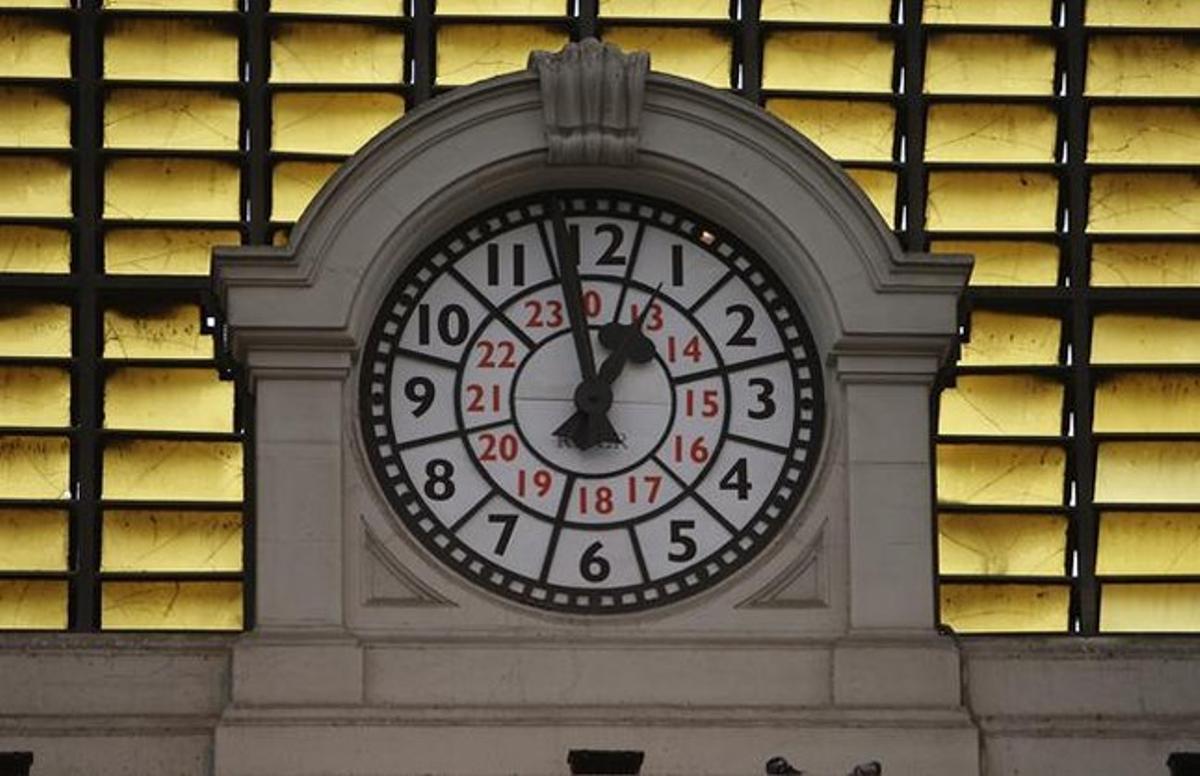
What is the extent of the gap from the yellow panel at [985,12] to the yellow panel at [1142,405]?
1.98 meters

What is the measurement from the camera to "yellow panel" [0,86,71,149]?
23875 mm

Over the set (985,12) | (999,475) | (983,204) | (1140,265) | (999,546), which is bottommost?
(999,546)

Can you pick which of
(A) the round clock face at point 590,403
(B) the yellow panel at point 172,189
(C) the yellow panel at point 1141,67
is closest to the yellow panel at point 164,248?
(B) the yellow panel at point 172,189

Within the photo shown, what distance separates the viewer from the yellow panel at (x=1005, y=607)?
76.9 ft

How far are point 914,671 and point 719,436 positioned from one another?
1566 millimetres

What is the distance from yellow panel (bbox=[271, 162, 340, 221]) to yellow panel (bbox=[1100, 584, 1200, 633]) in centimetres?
457

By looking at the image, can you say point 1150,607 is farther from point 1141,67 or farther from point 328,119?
point 328,119

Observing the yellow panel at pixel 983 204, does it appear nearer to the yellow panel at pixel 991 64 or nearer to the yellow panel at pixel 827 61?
the yellow panel at pixel 991 64


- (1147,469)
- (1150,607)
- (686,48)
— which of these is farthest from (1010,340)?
(686,48)

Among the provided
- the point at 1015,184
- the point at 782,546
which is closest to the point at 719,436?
the point at 782,546

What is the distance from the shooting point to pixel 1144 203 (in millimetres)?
24188

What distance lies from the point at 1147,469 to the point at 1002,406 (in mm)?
820

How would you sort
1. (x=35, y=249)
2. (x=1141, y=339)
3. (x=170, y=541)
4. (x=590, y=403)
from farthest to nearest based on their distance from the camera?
(x=1141, y=339)
(x=35, y=249)
(x=170, y=541)
(x=590, y=403)

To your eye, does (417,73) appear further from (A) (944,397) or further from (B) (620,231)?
(A) (944,397)
